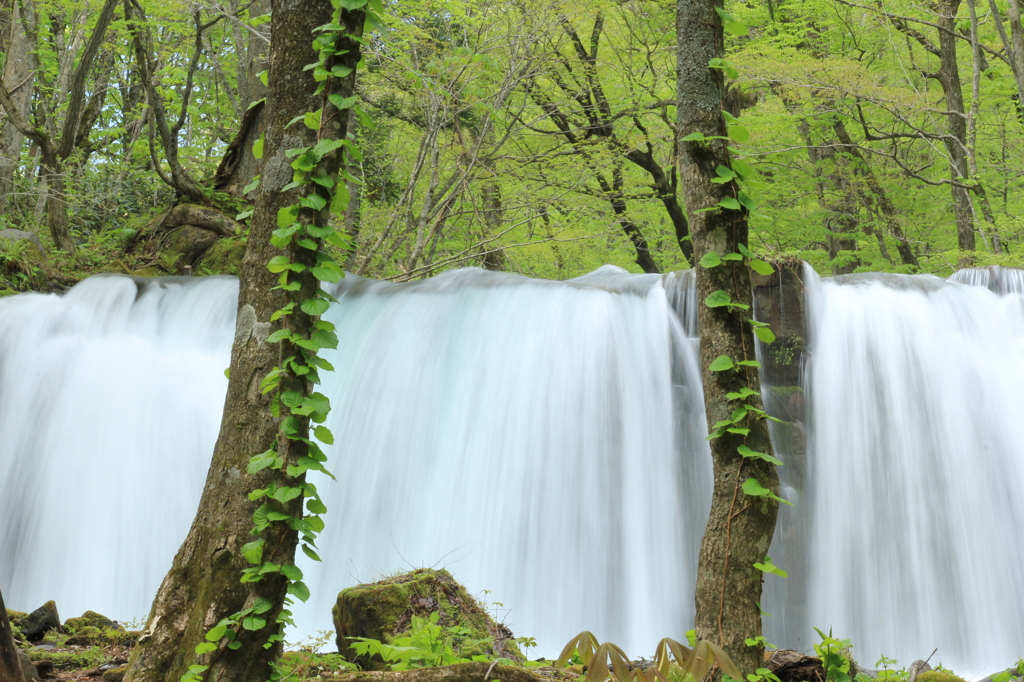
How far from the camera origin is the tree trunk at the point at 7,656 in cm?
288

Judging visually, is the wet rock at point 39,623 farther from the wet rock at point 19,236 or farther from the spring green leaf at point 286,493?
the wet rock at point 19,236

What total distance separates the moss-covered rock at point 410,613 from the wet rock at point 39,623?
5.70 ft

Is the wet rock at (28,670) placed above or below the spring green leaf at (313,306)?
below

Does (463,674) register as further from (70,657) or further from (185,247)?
(185,247)

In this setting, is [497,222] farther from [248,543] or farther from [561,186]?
[248,543]

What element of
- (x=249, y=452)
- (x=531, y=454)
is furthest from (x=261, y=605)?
(x=531, y=454)

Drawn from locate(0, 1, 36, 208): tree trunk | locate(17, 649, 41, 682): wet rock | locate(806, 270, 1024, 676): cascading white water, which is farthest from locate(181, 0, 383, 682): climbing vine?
locate(0, 1, 36, 208): tree trunk

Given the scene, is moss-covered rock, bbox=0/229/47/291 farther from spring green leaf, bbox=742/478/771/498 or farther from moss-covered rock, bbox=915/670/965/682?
moss-covered rock, bbox=915/670/965/682

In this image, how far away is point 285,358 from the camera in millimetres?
2949

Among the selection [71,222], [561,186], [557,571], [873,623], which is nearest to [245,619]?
[557,571]

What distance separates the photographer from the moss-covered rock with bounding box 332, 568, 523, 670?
402 cm

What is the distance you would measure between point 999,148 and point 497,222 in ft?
31.0

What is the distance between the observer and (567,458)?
723 centimetres

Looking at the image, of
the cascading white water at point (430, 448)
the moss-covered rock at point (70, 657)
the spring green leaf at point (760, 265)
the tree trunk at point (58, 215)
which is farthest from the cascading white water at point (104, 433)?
the spring green leaf at point (760, 265)
